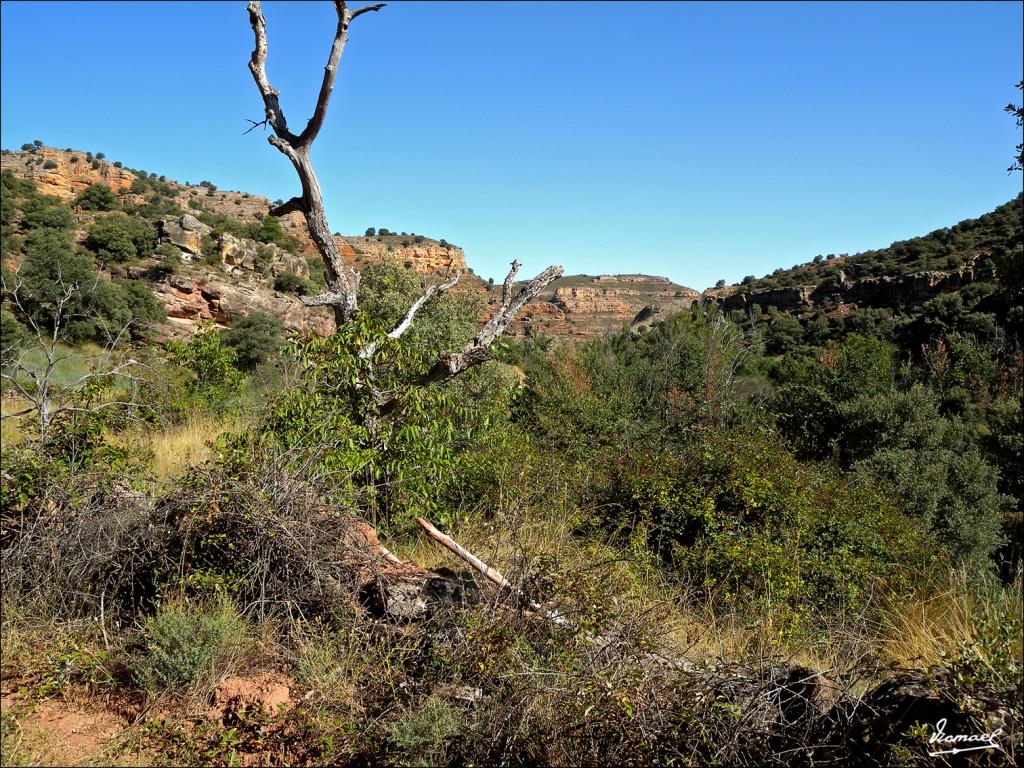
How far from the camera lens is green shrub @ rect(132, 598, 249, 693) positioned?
3.11 m

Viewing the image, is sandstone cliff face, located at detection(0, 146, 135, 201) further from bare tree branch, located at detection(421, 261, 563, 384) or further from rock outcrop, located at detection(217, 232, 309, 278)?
bare tree branch, located at detection(421, 261, 563, 384)

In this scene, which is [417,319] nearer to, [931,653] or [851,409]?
[851,409]

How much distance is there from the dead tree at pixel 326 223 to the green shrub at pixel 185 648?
2393 millimetres

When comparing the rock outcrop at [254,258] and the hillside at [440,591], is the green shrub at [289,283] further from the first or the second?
the hillside at [440,591]

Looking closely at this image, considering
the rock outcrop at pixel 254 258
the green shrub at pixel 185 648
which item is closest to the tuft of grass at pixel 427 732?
the green shrub at pixel 185 648

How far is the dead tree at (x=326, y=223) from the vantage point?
5.00m

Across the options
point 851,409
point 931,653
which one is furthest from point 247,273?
point 931,653

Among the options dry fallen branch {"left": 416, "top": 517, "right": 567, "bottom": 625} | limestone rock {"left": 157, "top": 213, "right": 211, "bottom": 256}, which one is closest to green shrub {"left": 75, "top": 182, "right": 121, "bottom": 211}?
limestone rock {"left": 157, "top": 213, "right": 211, "bottom": 256}

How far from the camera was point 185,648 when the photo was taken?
3.14 m

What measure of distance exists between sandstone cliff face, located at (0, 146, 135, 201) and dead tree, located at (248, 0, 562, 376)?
1489 inches

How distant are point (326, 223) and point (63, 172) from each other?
147 feet

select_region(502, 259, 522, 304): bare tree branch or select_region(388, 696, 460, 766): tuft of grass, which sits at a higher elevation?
select_region(502, 259, 522, 304): bare tree branch

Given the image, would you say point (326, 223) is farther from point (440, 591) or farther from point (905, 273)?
point (905, 273)

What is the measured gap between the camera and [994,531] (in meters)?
10.5
